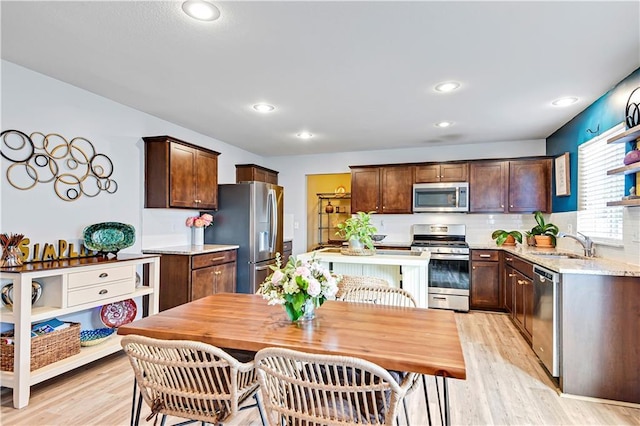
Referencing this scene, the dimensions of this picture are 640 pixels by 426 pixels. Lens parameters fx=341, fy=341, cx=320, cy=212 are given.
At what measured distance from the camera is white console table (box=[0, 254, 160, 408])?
2225 millimetres

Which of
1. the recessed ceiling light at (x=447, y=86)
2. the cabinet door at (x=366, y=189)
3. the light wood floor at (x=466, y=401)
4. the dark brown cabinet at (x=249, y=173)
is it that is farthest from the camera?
the dark brown cabinet at (x=249, y=173)

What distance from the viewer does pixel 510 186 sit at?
471cm

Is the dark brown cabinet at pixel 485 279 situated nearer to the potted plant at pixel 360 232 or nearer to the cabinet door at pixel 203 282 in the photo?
the potted plant at pixel 360 232

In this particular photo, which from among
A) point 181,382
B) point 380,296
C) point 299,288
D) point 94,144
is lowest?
point 181,382

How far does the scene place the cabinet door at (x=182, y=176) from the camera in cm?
379

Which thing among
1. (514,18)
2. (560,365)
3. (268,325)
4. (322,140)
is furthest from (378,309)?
(322,140)

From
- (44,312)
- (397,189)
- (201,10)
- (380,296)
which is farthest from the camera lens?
(397,189)

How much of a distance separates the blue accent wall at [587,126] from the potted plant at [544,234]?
0.22 meters

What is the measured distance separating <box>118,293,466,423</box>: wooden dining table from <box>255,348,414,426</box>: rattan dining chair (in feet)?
0.33

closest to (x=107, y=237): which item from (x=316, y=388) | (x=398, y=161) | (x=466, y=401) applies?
(x=316, y=388)

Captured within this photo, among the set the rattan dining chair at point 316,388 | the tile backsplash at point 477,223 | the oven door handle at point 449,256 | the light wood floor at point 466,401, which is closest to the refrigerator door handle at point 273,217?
the tile backsplash at point 477,223

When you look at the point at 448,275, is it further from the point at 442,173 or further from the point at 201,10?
the point at 201,10

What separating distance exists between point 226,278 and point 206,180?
1274mm

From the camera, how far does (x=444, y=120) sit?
3.95 meters
